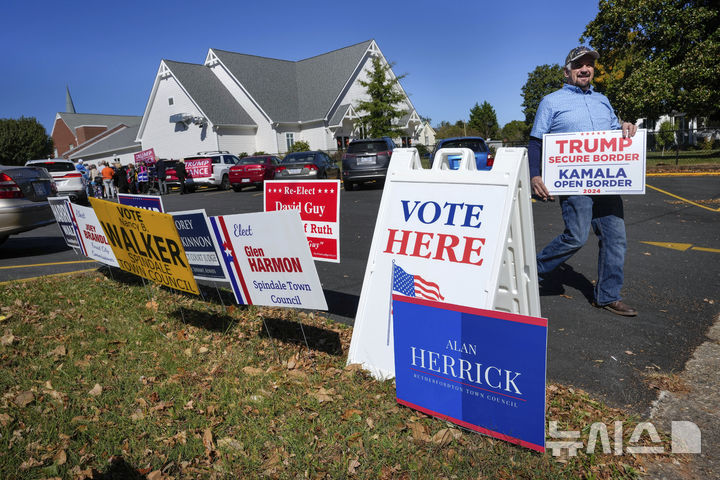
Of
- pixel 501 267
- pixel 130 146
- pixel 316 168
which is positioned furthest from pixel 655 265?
pixel 130 146

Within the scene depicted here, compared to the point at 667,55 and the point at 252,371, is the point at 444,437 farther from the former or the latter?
the point at 667,55

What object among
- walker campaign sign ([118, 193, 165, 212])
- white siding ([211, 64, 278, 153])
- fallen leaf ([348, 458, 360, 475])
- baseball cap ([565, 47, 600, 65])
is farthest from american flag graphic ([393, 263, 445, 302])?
white siding ([211, 64, 278, 153])

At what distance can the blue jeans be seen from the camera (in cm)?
431

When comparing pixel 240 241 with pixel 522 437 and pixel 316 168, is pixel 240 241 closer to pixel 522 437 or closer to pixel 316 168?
pixel 522 437

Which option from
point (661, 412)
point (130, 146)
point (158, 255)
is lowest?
point (661, 412)

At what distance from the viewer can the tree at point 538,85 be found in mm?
68312

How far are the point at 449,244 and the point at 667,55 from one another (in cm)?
2346

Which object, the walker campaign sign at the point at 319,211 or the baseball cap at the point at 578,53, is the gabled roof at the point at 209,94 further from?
the baseball cap at the point at 578,53

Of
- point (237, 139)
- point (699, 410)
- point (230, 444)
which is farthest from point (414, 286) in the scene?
point (237, 139)

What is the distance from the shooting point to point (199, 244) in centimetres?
427

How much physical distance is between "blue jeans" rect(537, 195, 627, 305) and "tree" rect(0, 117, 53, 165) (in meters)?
75.9

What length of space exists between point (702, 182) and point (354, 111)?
29097 mm

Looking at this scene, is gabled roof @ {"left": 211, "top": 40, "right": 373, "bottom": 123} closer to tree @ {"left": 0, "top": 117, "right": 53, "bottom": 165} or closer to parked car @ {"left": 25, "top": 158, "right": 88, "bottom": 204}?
parked car @ {"left": 25, "top": 158, "right": 88, "bottom": 204}

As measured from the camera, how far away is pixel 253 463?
264cm
